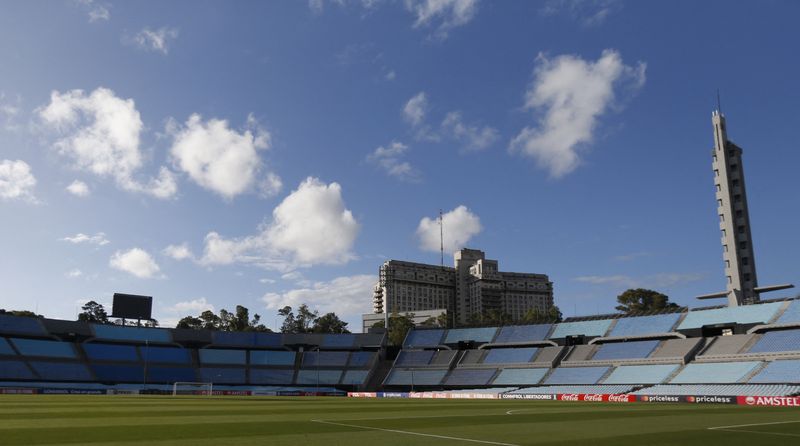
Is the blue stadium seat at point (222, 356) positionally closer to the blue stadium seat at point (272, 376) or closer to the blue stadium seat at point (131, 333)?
the blue stadium seat at point (272, 376)

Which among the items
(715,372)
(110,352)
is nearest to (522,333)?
(715,372)

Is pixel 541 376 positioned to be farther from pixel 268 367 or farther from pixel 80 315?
pixel 80 315

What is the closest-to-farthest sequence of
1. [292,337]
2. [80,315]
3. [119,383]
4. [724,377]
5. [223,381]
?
[724,377], [119,383], [223,381], [292,337], [80,315]

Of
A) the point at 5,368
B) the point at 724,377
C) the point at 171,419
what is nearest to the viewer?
the point at 171,419

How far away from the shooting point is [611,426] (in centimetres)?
2381

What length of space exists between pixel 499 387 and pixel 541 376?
6.22 meters

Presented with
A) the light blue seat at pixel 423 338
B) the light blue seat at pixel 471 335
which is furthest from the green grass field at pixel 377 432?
the light blue seat at pixel 423 338

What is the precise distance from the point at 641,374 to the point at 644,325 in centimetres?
1266

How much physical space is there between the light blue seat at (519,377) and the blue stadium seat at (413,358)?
16.7 m

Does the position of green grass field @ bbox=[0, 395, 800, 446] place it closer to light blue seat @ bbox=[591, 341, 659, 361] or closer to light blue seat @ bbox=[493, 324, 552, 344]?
light blue seat @ bbox=[591, 341, 659, 361]

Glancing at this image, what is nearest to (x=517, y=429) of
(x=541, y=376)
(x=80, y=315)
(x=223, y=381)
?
(x=541, y=376)

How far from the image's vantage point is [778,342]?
216ft

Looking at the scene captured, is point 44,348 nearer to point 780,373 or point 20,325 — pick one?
point 20,325

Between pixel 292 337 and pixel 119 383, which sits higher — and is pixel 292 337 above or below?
above
